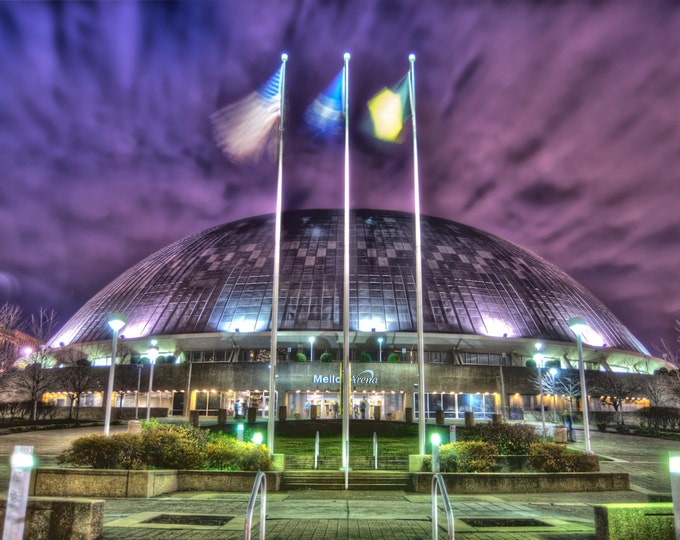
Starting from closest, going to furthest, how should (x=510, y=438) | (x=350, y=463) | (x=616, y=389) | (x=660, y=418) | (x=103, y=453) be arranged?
1. (x=103, y=453)
2. (x=510, y=438)
3. (x=350, y=463)
4. (x=660, y=418)
5. (x=616, y=389)

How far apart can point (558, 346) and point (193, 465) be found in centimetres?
5297

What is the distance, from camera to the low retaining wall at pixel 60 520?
9.99 metres

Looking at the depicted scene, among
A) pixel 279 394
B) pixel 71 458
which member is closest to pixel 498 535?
pixel 71 458

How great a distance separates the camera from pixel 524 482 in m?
19.9

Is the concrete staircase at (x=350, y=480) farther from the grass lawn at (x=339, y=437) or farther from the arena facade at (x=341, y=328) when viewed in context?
the arena facade at (x=341, y=328)

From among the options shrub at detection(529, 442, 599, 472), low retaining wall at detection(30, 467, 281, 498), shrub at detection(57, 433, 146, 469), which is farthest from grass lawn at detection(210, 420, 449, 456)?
low retaining wall at detection(30, 467, 281, 498)

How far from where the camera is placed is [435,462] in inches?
806

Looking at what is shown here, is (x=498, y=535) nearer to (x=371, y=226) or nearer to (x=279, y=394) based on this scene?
(x=279, y=394)

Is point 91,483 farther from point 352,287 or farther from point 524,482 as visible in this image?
point 352,287

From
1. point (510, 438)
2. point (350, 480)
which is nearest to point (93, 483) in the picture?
point (350, 480)

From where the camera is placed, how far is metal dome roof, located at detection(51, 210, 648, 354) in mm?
61531

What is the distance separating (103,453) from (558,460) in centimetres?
1615

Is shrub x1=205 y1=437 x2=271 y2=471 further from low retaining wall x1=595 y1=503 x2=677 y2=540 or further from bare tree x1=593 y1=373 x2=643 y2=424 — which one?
bare tree x1=593 y1=373 x2=643 y2=424

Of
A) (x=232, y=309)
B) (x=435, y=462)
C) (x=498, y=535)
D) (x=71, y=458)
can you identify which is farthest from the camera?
(x=232, y=309)
